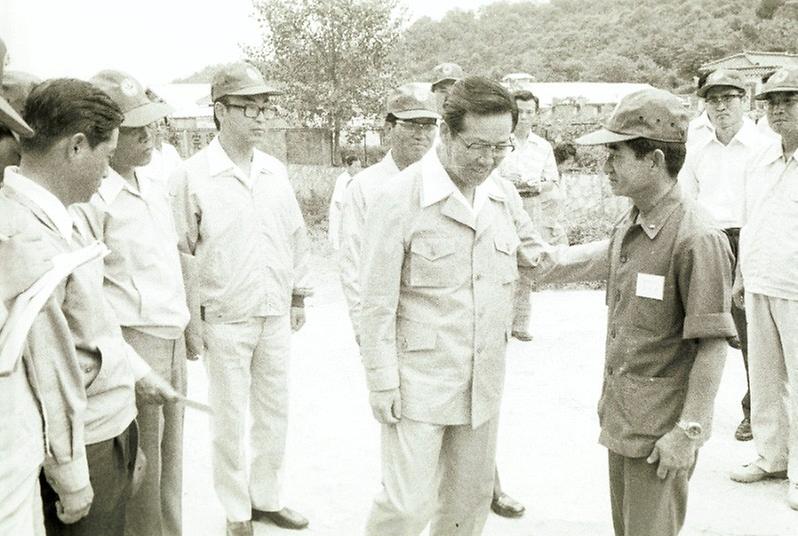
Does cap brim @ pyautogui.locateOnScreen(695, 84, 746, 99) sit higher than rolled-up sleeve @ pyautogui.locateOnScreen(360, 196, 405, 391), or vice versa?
cap brim @ pyautogui.locateOnScreen(695, 84, 746, 99)

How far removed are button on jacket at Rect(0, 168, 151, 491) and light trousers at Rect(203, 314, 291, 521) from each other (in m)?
1.12

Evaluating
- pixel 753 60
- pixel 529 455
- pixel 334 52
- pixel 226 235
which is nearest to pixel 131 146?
→ pixel 226 235

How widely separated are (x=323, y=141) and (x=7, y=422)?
18.1 meters

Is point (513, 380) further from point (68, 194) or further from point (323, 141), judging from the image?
point (323, 141)

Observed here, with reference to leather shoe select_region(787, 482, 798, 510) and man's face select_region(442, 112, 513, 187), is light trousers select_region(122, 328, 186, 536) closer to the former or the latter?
man's face select_region(442, 112, 513, 187)

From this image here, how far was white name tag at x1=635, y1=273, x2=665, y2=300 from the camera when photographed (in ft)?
8.68

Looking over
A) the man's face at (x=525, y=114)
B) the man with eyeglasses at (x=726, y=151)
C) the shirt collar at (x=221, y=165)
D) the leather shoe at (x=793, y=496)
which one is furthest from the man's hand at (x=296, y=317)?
the man's face at (x=525, y=114)

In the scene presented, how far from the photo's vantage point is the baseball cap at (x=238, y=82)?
375cm

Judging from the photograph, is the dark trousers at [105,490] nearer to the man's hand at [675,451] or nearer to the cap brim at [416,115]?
→ the man's hand at [675,451]

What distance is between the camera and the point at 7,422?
184cm

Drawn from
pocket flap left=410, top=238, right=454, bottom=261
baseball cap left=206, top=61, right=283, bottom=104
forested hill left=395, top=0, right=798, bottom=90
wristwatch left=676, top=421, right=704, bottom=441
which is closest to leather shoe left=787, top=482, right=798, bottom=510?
wristwatch left=676, top=421, right=704, bottom=441

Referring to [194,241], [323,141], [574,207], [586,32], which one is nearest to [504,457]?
[194,241]

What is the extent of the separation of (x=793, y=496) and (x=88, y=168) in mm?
3698

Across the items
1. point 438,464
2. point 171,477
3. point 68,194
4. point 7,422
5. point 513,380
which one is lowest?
point 513,380
